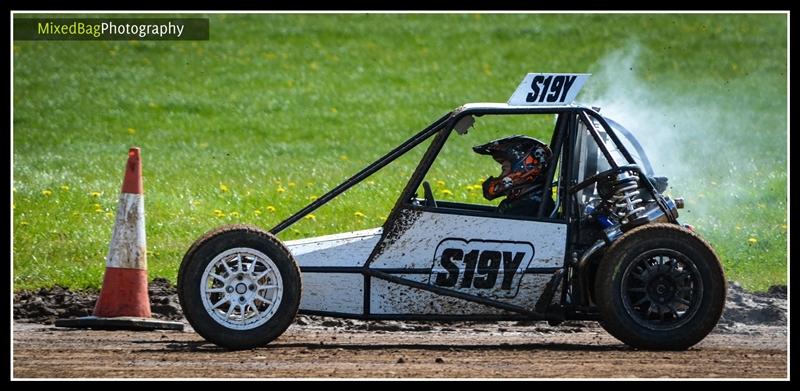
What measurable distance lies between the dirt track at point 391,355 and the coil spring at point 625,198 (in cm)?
91

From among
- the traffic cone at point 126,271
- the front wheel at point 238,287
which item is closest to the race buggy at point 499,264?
the front wheel at point 238,287

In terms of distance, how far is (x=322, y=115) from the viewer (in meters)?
22.6

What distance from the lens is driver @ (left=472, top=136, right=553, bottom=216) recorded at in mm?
9773

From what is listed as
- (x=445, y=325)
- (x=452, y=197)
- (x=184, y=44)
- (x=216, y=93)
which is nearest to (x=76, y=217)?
(x=452, y=197)

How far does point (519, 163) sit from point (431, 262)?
40.7 inches

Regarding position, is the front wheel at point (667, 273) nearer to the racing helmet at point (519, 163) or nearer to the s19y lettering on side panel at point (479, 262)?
the s19y lettering on side panel at point (479, 262)

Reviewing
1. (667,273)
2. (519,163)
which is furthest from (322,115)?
(667,273)

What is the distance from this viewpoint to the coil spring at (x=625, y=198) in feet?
31.0

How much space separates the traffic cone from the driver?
258cm

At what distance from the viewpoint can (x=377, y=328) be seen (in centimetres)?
1083

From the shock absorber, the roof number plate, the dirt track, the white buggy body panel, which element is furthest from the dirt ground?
the roof number plate

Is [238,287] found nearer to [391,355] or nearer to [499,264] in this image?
[391,355]

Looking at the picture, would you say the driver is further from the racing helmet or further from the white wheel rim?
the white wheel rim

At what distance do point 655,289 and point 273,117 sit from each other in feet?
45.6
